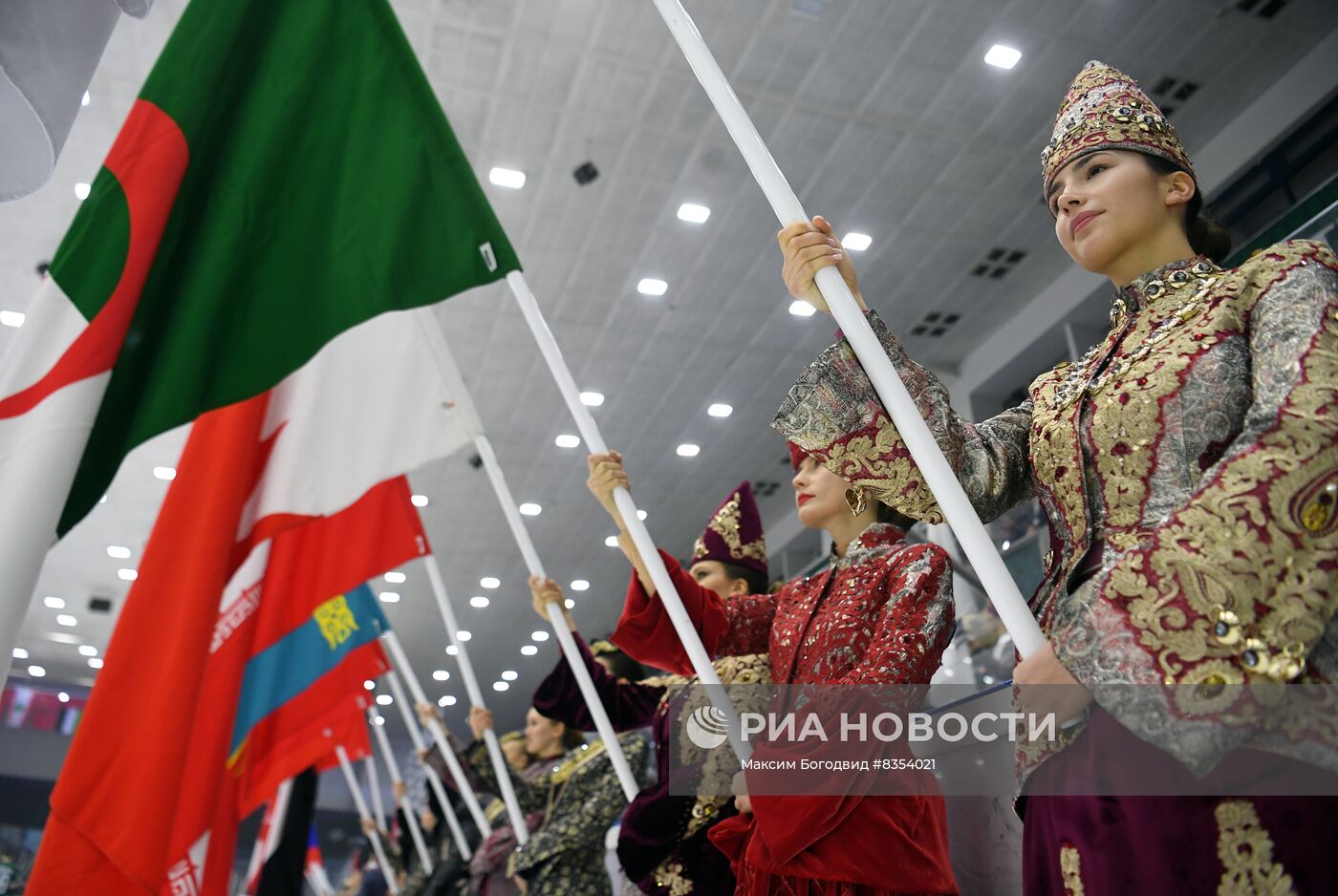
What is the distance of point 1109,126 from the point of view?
1.38 meters

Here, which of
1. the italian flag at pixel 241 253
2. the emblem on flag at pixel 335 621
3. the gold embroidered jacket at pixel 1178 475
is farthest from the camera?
the emblem on flag at pixel 335 621

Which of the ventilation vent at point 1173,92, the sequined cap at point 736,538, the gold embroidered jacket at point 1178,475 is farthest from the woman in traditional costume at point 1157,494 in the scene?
the ventilation vent at point 1173,92

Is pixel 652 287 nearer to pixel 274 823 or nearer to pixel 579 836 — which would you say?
pixel 274 823

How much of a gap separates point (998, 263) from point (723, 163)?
2846mm

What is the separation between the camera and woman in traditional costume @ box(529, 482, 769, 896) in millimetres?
2332

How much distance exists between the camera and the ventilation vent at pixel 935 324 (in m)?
9.52

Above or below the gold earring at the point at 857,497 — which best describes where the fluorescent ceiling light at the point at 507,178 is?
above

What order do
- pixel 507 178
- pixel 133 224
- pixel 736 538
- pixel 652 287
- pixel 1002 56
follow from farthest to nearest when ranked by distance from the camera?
pixel 652 287 → pixel 507 178 → pixel 1002 56 → pixel 736 538 → pixel 133 224

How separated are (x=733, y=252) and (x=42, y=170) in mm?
6952

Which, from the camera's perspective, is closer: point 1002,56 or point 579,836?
point 579,836

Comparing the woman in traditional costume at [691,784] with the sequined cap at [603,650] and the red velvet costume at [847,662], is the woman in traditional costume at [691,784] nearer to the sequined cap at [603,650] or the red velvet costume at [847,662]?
the red velvet costume at [847,662]

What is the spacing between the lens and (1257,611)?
92 centimetres

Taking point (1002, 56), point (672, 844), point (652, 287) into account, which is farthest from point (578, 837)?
point (652, 287)

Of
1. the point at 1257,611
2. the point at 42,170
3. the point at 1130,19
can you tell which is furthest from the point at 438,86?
the point at 1257,611
